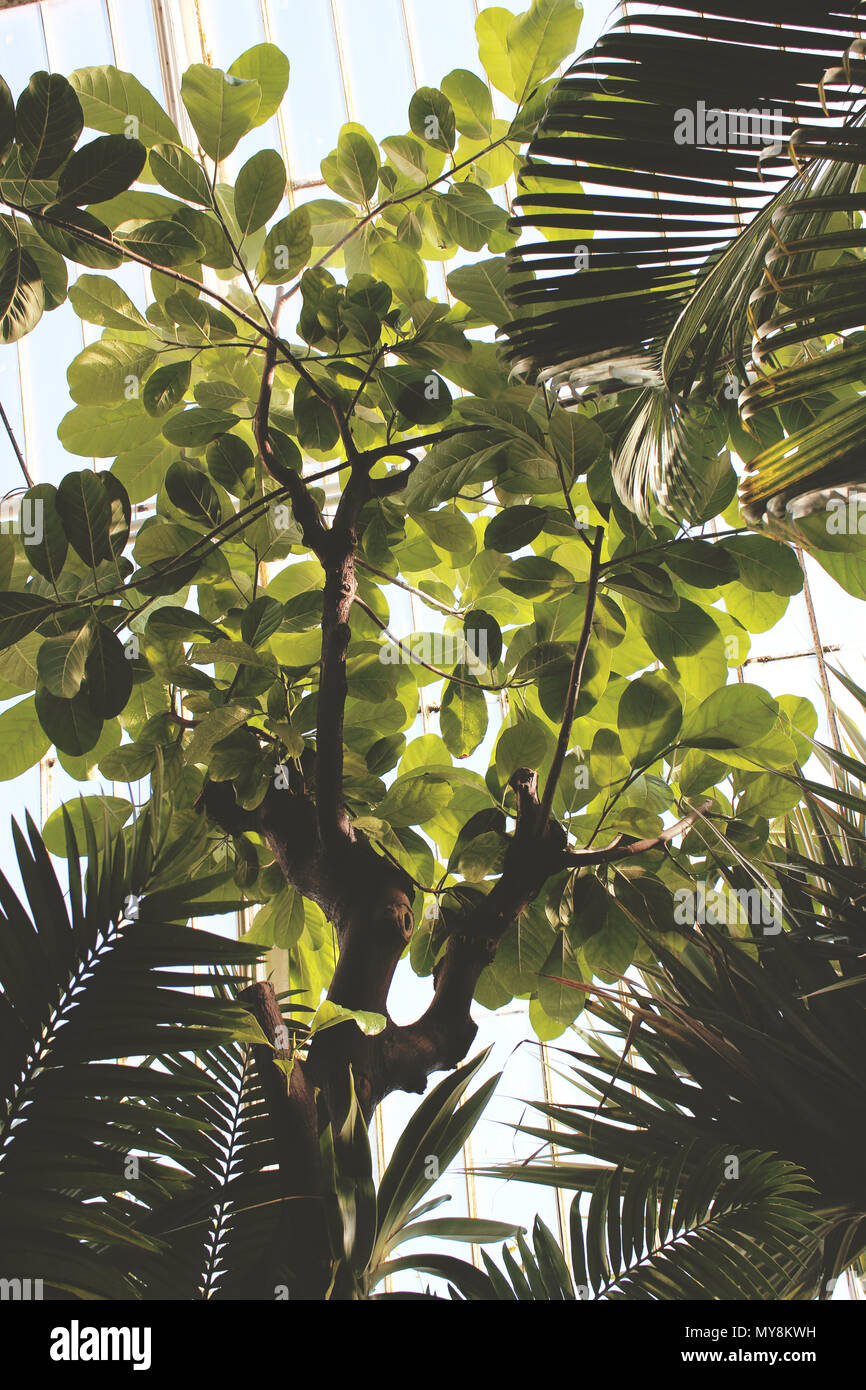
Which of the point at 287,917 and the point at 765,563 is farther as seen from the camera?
the point at 287,917

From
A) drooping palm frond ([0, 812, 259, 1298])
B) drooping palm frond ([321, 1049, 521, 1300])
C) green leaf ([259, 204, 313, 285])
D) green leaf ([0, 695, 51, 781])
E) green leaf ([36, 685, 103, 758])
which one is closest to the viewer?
drooping palm frond ([0, 812, 259, 1298])

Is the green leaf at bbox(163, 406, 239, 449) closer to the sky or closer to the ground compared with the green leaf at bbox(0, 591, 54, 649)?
closer to the sky

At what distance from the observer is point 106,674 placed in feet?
4.12

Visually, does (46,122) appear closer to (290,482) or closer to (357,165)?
(290,482)

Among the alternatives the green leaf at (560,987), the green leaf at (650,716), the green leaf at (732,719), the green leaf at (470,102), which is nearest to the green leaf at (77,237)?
the green leaf at (470,102)

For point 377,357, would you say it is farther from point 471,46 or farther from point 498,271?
point 471,46

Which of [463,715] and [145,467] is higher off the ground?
[145,467]

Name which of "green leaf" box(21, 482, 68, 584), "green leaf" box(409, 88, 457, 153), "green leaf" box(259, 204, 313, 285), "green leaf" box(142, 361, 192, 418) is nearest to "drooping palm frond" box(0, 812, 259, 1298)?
"green leaf" box(21, 482, 68, 584)

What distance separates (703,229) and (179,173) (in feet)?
→ 2.42

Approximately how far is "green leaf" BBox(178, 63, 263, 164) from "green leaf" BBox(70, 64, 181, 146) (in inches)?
1.8

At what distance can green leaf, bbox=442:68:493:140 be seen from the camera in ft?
5.22

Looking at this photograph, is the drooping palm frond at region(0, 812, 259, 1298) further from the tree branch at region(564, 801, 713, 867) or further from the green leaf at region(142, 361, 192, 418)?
the green leaf at region(142, 361, 192, 418)

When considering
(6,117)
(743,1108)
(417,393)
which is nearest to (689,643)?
(417,393)

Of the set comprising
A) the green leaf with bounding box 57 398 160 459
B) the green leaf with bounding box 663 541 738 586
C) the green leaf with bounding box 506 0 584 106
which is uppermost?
the green leaf with bounding box 506 0 584 106
